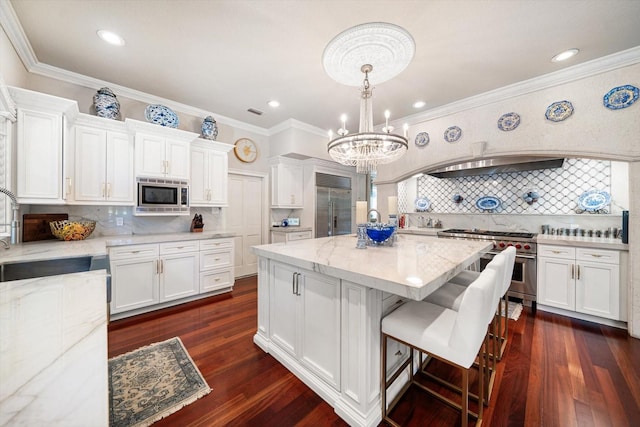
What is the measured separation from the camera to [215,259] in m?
3.45

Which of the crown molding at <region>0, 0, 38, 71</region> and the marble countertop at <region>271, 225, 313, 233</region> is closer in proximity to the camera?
the crown molding at <region>0, 0, 38, 71</region>

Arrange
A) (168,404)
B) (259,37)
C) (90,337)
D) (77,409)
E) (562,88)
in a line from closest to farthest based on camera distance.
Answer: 1. (77,409)
2. (90,337)
3. (168,404)
4. (259,37)
5. (562,88)

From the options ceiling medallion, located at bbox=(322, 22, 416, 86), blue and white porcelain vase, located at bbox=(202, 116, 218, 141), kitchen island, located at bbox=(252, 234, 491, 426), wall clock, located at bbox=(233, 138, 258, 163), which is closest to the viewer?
kitchen island, located at bbox=(252, 234, 491, 426)

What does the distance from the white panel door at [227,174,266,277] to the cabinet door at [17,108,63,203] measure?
219 centimetres

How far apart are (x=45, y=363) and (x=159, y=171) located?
312cm

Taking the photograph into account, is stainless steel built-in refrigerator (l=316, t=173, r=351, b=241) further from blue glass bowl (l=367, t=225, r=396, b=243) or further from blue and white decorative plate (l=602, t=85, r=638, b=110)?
blue and white decorative plate (l=602, t=85, r=638, b=110)

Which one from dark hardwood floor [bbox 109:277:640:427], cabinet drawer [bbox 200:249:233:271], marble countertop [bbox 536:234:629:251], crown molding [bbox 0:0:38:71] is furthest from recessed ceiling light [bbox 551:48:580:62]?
crown molding [bbox 0:0:38:71]

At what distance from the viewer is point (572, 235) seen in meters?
3.15

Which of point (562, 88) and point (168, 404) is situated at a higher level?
point (562, 88)

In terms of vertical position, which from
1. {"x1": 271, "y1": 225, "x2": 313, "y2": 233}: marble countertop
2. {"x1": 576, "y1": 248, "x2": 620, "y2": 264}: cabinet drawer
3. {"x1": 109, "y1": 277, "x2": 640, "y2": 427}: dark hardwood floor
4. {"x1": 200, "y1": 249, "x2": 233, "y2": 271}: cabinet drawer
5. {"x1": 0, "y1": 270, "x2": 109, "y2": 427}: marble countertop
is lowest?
{"x1": 109, "y1": 277, "x2": 640, "y2": 427}: dark hardwood floor

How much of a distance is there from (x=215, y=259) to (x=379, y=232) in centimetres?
241

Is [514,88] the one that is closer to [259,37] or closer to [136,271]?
[259,37]

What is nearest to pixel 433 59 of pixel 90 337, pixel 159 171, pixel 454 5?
pixel 454 5

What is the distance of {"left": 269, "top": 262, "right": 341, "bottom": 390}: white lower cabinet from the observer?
1.58m
